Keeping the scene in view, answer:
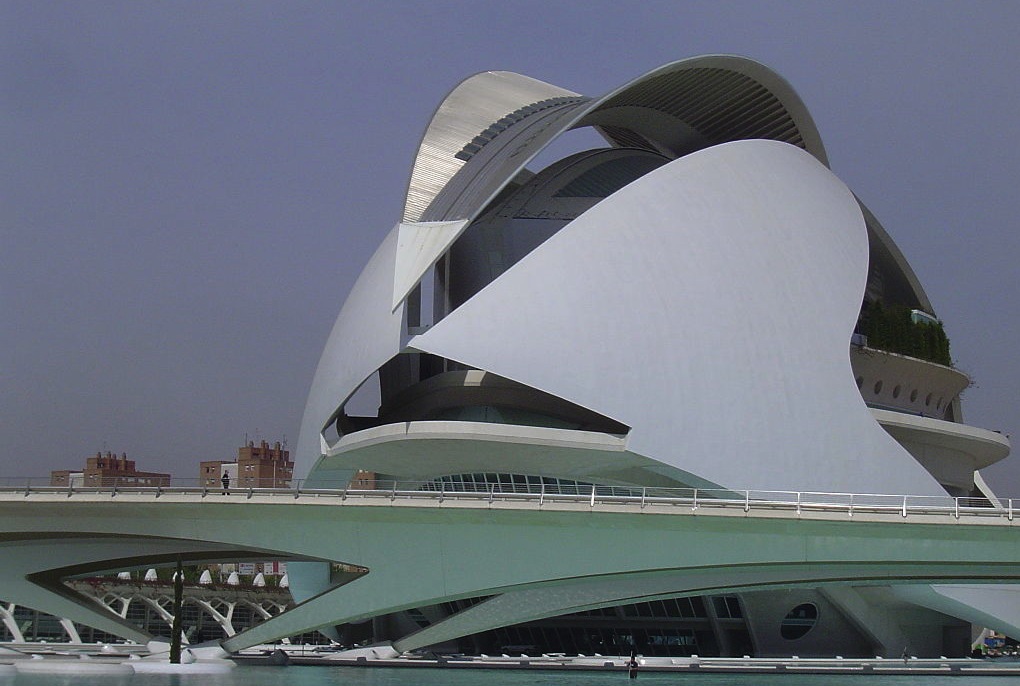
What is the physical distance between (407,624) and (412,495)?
42.9 ft

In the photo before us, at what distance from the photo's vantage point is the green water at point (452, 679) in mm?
25422

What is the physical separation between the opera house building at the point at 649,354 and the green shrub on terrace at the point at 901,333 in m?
0.11

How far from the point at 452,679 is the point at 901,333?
21.3m

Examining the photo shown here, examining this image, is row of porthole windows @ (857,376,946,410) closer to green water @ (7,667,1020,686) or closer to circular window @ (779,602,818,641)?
circular window @ (779,602,818,641)

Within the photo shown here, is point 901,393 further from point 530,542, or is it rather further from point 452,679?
point 452,679

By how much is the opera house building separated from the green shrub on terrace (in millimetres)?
107

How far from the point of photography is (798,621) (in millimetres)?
35750

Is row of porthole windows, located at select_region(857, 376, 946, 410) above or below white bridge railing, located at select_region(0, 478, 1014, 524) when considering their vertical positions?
above

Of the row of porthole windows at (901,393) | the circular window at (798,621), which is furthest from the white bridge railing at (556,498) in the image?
the row of porthole windows at (901,393)

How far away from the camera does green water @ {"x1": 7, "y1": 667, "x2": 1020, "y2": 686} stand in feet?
83.4

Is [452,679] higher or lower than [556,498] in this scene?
lower

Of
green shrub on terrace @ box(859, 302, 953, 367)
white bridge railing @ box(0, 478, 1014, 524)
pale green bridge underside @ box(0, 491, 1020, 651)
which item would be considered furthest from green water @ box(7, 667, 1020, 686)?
green shrub on terrace @ box(859, 302, 953, 367)

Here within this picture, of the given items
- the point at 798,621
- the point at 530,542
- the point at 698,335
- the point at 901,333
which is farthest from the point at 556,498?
the point at 901,333

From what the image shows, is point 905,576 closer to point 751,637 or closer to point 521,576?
point 521,576
